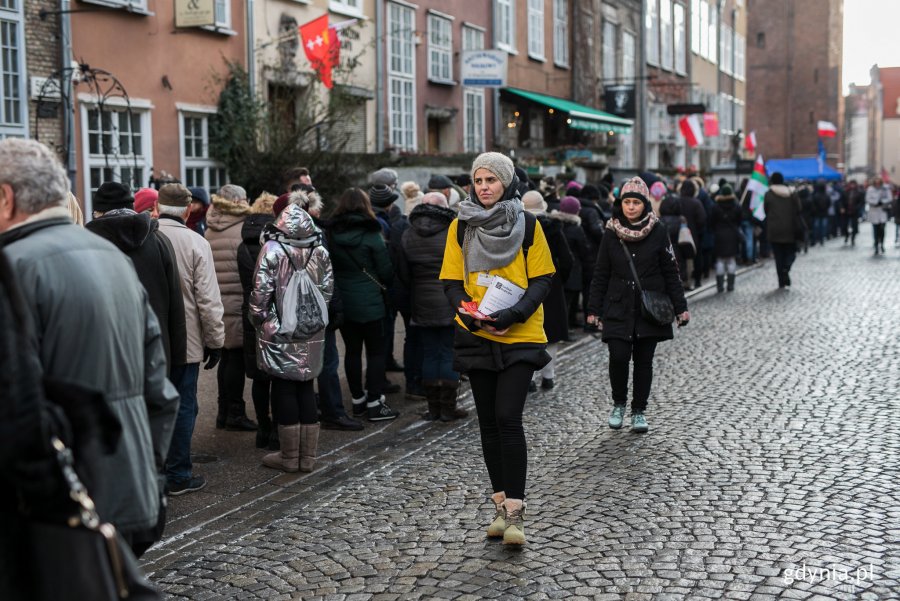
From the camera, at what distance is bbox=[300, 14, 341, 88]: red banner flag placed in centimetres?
1742

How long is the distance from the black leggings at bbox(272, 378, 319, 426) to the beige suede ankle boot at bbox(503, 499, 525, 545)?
7.10 feet

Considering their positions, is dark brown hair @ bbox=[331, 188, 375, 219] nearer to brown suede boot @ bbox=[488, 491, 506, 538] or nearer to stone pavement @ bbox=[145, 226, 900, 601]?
stone pavement @ bbox=[145, 226, 900, 601]

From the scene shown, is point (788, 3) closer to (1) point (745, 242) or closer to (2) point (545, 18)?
(2) point (545, 18)

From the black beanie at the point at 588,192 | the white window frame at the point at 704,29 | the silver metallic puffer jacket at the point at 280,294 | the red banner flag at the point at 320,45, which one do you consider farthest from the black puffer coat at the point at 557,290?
the white window frame at the point at 704,29

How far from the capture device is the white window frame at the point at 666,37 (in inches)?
1757

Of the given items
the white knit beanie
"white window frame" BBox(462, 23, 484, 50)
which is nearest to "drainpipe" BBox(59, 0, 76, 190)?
the white knit beanie

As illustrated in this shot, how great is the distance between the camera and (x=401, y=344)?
42.5 feet

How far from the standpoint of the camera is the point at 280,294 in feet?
24.5

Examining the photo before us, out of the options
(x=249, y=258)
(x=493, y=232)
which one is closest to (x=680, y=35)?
(x=249, y=258)

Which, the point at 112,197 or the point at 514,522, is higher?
the point at 112,197

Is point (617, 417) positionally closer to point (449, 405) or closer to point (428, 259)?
point (449, 405)

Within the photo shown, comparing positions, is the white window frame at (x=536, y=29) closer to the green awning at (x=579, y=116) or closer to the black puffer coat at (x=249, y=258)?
the green awning at (x=579, y=116)

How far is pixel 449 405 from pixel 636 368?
1.46 meters

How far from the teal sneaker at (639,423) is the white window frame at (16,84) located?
28.2 feet
